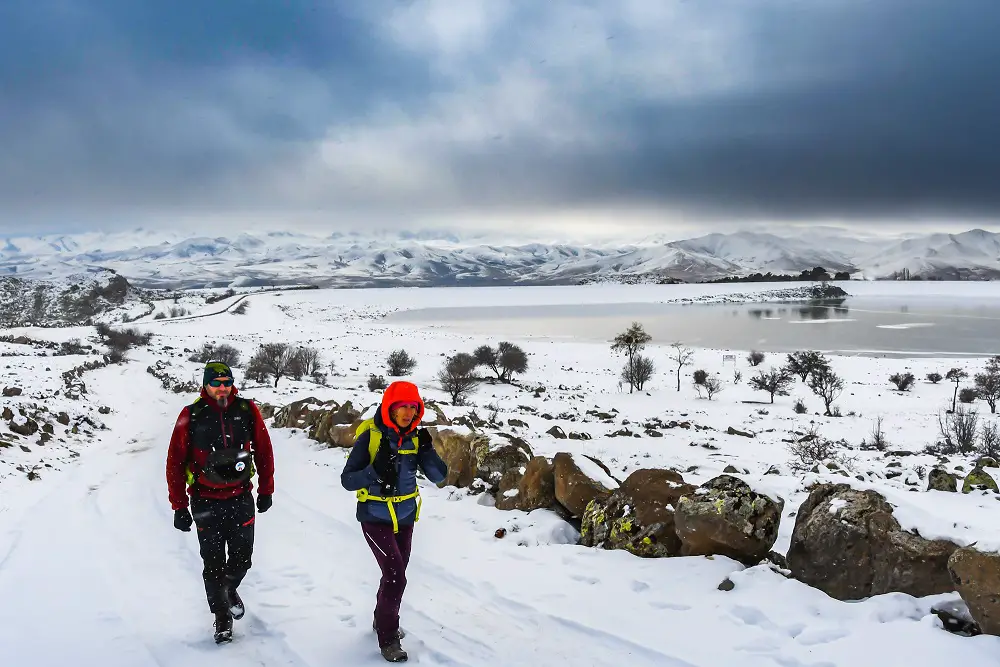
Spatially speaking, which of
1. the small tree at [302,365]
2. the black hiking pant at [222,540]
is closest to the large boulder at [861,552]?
the black hiking pant at [222,540]

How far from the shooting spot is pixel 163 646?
4.25 meters

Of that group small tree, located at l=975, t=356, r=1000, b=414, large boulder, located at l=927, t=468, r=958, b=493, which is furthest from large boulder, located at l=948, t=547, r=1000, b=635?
small tree, located at l=975, t=356, r=1000, b=414

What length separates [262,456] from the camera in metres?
4.44

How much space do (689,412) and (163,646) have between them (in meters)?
22.4

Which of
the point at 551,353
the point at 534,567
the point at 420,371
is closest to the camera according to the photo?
the point at 534,567

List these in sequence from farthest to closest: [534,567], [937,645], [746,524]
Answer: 1. [534,567]
2. [746,524]
3. [937,645]

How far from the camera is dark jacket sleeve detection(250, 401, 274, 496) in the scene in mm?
4418

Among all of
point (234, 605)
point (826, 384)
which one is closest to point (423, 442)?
point (234, 605)

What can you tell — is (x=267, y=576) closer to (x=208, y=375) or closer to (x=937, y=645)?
(x=208, y=375)

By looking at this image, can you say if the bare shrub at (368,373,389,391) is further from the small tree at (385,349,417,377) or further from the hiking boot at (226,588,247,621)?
the hiking boot at (226,588,247,621)

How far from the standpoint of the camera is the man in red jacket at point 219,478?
4141 mm

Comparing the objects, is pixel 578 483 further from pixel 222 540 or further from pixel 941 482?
pixel 941 482

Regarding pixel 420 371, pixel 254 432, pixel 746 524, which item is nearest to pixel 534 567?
pixel 746 524

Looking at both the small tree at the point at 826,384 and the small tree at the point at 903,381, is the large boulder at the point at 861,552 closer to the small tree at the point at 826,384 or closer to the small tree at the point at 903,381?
the small tree at the point at 826,384
